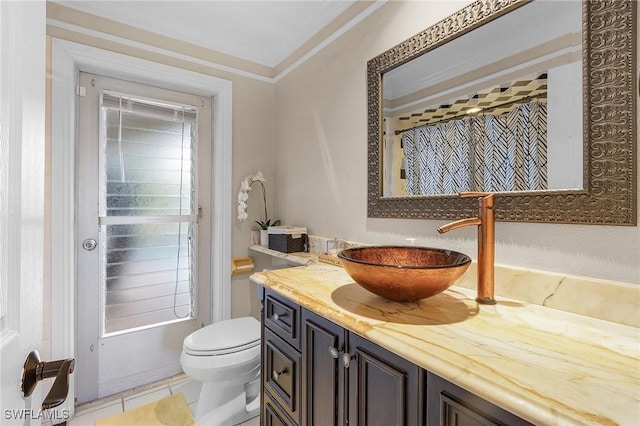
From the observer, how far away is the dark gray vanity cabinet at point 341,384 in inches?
24.2

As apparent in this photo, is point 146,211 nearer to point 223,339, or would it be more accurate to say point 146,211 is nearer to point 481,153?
point 223,339

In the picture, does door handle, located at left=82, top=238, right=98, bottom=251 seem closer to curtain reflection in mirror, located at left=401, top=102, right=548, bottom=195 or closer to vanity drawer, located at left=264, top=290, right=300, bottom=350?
vanity drawer, located at left=264, top=290, right=300, bottom=350

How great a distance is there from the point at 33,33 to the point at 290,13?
1720mm

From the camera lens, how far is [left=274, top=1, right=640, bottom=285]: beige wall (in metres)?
0.88

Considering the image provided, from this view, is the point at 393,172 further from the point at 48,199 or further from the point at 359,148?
the point at 48,199

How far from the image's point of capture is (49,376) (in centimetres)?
52

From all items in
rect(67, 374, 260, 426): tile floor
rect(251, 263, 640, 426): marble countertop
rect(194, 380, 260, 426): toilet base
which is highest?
rect(251, 263, 640, 426): marble countertop

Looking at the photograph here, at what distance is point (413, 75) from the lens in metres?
1.37

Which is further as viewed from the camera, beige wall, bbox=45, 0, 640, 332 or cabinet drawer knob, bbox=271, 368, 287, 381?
cabinet drawer knob, bbox=271, 368, 287, 381

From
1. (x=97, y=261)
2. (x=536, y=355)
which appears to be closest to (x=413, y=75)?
(x=536, y=355)

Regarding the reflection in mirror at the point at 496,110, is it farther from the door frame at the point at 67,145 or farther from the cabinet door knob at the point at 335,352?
the door frame at the point at 67,145

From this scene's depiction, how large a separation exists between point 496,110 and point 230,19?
1763mm

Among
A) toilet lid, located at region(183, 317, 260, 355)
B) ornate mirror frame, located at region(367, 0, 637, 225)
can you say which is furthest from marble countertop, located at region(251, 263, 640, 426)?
toilet lid, located at region(183, 317, 260, 355)

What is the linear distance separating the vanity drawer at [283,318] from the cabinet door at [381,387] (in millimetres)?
283
